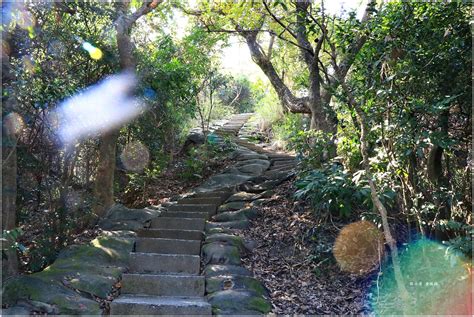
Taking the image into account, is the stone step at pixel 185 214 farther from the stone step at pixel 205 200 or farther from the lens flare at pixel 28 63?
the lens flare at pixel 28 63

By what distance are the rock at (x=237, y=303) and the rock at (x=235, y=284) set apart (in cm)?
11

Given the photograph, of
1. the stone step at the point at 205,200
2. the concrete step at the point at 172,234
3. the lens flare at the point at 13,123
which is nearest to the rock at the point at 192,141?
the stone step at the point at 205,200

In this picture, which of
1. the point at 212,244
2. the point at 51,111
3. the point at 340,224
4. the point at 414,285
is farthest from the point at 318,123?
the point at 51,111

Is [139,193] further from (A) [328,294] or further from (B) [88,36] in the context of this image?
(A) [328,294]

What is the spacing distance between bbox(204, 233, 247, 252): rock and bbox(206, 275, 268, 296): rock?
750 millimetres

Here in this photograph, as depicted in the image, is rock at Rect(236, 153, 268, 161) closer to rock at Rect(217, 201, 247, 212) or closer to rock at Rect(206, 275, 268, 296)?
rock at Rect(217, 201, 247, 212)

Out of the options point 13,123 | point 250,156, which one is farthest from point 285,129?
point 13,123

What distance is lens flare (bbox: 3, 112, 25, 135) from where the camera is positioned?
3691mm

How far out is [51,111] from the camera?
5.05 meters

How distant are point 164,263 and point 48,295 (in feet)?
4.51

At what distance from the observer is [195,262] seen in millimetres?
4992

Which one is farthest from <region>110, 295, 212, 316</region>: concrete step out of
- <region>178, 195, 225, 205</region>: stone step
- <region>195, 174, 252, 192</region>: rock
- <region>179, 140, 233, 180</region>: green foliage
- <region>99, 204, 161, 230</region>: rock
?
<region>179, 140, 233, 180</region>: green foliage

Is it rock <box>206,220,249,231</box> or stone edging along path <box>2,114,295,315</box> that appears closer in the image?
stone edging along path <box>2,114,295,315</box>

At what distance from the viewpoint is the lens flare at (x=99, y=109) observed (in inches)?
209
